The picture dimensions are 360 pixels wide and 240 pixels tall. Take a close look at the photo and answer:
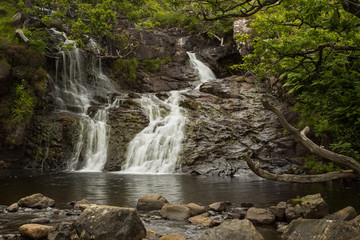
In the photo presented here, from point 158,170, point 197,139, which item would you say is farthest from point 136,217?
point 197,139

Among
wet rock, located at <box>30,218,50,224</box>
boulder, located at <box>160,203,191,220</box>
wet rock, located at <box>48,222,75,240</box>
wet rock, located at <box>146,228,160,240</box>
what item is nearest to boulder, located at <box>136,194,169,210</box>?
boulder, located at <box>160,203,191,220</box>

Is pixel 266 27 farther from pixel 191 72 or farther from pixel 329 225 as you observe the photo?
pixel 191 72

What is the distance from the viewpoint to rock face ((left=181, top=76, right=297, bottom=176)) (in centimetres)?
1664

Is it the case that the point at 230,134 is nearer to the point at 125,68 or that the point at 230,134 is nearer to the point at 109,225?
the point at 125,68

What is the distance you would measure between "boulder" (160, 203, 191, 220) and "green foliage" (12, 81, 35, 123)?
14.8 meters

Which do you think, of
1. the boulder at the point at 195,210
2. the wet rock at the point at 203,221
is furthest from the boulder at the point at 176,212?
the wet rock at the point at 203,221

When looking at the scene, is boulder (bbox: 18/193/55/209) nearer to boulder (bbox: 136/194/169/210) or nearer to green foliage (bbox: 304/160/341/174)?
boulder (bbox: 136/194/169/210)

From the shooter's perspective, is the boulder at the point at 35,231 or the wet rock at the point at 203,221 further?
the wet rock at the point at 203,221

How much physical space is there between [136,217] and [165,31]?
31.6 meters

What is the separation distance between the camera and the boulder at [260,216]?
6629mm

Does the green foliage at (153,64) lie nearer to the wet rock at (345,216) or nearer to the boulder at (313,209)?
the boulder at (313,209)

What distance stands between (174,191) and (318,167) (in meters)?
7.53

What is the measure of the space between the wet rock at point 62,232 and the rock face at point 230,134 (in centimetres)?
1131

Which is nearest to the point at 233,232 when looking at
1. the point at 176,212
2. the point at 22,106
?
the point at 176,212
